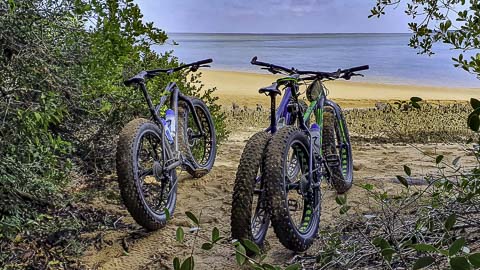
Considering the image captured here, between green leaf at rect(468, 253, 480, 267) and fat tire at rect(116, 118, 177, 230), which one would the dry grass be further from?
green leaf at rect(468, 253, 480, 267)

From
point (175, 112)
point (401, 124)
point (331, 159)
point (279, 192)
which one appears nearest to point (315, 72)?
point (331, 159)

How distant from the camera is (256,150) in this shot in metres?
3.04

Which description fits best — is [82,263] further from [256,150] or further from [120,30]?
[120,30]

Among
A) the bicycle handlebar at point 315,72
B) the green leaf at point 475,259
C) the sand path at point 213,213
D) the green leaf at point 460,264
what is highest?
the bicycle handlebar at point 315,72

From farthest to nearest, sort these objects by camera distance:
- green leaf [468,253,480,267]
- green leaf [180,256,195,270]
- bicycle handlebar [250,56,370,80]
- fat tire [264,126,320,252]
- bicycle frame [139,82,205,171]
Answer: bicycle handlebar [250,56,370,80], bicycle frame [139,82,205,171], fat tire [264,126,320,252], green leaf [180,256,195,270], green leaf [468,253,480,267]

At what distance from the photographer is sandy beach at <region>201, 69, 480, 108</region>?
14.1 metres

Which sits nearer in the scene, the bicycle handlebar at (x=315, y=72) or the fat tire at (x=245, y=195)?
the fat tire at (x=245, y=195)

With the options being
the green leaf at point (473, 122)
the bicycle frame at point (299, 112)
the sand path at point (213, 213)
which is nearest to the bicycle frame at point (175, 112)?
the sand path at point (213, 213)

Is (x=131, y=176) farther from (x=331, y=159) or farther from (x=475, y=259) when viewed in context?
(x=475, y=259)

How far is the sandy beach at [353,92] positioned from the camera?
14112 mm

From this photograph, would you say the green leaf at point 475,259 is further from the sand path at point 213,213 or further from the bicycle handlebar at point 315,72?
the bicycle handlebar at point 315,72

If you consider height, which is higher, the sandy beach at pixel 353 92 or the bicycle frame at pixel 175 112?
the sandy beach at pixel 353 92

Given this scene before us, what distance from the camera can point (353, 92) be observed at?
1670cm

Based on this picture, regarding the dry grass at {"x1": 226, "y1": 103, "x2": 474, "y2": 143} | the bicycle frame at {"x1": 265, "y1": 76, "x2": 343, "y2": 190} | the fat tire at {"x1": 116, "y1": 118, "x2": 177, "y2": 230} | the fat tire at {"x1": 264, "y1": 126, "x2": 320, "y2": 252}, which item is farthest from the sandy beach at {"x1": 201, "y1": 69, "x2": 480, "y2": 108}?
the fat tire at {"x1": 264, "y1": 126, "x2": 320, "y2": 252}
